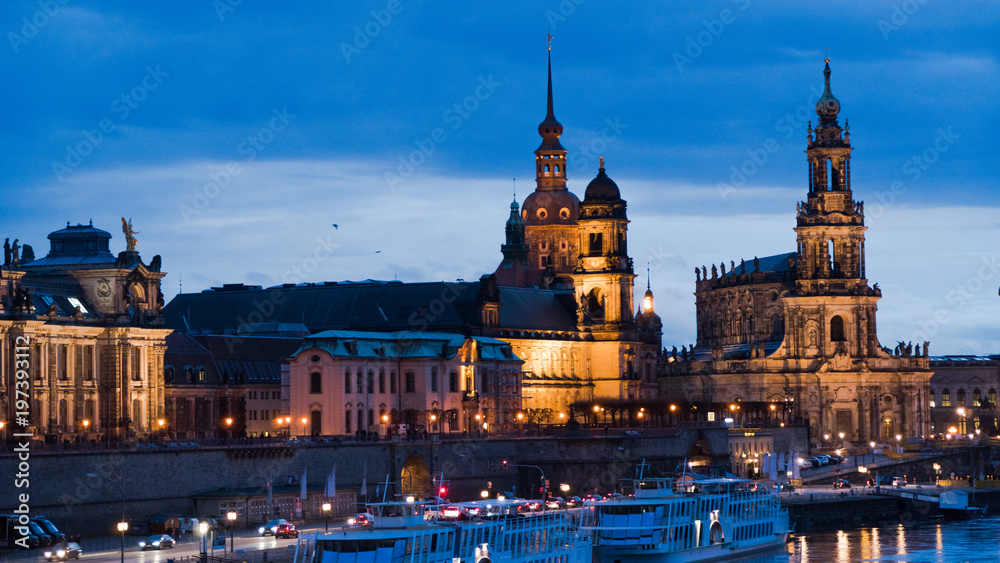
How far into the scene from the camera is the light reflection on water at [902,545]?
396 ft

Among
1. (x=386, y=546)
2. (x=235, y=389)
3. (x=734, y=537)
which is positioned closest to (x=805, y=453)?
(x=235, y=389)

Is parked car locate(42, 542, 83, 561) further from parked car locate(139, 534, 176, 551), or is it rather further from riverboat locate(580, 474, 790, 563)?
riverboat locate(580, 474, 790, 563)

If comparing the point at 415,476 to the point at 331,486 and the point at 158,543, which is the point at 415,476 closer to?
the point at 331,486

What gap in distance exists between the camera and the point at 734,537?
121500 mm

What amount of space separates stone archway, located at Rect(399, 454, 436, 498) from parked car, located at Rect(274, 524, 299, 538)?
27.5 metres

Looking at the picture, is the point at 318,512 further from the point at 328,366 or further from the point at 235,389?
the point at 235,389

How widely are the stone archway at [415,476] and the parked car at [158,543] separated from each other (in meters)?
33.9

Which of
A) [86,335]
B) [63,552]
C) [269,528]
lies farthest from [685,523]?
[86,335]

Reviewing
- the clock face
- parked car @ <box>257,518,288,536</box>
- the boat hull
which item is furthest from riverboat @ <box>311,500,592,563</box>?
the clock face

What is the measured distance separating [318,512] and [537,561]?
29.9 m

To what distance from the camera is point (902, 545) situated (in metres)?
130

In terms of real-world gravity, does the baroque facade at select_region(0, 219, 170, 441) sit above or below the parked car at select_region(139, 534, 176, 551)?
above

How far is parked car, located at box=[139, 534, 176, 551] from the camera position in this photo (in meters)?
107

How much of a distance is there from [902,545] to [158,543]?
163ft
